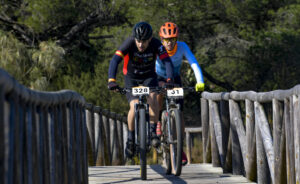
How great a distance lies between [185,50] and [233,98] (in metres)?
0.94

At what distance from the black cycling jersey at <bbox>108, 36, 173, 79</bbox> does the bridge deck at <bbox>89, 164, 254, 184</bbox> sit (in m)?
1.08

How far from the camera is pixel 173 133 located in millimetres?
6258

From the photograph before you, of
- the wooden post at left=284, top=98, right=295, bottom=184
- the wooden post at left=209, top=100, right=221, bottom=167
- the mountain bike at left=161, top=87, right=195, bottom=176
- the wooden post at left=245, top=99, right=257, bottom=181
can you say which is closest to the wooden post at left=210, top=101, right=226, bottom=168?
the wooden post at left=209, top=100, right=221, bottom=167

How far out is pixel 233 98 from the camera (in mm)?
6500

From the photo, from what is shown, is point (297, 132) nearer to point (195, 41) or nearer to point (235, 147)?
point (235, 147)

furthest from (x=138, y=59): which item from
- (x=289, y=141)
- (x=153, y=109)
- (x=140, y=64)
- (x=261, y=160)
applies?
(x=289, y=141)

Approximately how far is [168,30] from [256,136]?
1.81 m

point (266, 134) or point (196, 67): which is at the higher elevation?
point (196, 67)

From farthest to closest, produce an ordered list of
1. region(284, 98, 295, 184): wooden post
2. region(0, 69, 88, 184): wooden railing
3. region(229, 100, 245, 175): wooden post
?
region(229, 100, 245, 175): wooden post < region(284, 98, 295, 184): wooden post < region(0, 69, 88, 184): wooden railing

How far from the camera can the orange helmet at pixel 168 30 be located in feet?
22.6

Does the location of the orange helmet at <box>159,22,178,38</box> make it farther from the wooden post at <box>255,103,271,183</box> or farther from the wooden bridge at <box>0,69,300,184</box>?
the wooden post at <box>255,103,271,183</box>

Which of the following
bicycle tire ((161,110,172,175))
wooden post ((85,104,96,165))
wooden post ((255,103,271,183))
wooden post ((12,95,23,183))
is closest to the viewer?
wooden post ((12,95,23,183))

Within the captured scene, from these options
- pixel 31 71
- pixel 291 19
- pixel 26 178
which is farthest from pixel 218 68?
pixel 26 178

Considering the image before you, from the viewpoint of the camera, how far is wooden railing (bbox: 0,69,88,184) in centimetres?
254
